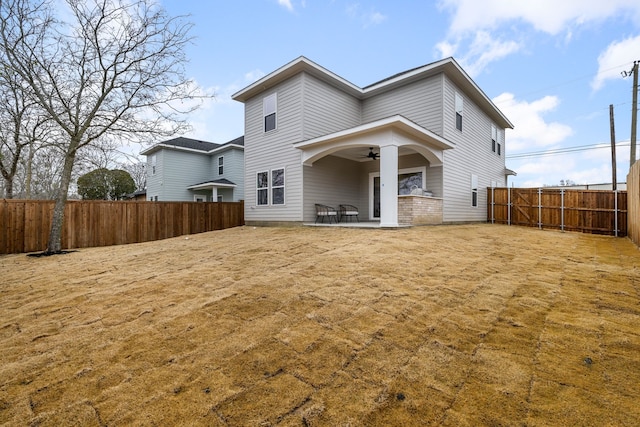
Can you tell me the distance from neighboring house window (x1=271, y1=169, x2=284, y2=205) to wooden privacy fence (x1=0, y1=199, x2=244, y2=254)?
349cm

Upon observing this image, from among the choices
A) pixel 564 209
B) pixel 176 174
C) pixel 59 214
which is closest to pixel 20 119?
pixel 59 214

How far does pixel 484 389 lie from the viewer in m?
1.83

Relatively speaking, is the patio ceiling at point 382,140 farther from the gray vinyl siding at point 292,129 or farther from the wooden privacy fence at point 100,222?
the wooden privacy fence at point 100,222

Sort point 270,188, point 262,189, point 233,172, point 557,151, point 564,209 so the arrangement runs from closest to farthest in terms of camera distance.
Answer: point 564,209 < point 270,188 < point 262,189 < point 233,172 < point 557,151

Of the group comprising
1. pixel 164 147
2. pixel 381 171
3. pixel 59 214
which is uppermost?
pixel 164 147

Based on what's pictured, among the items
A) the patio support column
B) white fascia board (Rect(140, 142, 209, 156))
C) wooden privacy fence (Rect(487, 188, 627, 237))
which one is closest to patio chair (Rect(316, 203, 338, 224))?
the patio support column

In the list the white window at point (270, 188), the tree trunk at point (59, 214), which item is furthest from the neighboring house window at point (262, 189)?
the tree trunk at point (59, 214)

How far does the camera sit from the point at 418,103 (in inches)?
433

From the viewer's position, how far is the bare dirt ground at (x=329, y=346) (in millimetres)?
1693

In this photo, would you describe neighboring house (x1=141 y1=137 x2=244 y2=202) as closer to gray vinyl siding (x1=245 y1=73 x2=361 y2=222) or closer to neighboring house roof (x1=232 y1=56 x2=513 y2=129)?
gray vinyl siding (x1=245 y1=73 x2=361 y2=222)

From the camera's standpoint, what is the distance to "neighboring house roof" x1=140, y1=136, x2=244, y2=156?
775 inches

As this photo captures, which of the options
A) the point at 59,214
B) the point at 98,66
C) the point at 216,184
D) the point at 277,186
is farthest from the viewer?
the point at 216,184

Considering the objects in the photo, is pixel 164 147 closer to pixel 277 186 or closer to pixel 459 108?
pixel 277 186

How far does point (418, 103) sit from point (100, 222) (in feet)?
39.1
